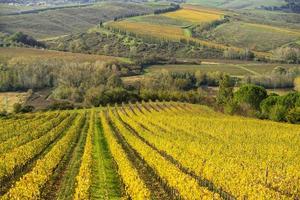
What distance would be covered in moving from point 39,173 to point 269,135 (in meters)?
35.2

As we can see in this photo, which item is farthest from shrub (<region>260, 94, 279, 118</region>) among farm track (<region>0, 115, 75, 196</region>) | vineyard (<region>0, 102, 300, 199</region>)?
farm track (<region>0, 115, 75, 196</region>)

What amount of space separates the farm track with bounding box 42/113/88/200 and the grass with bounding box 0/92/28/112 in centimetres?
5964

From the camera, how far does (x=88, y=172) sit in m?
38.8

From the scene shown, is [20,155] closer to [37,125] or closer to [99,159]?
[99,159]

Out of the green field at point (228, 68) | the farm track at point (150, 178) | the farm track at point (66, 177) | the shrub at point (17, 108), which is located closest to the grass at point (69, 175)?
the farm track at point (66, 177)

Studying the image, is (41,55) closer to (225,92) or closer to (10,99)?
(10,99)

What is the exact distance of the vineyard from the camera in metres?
34.7

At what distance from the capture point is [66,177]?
40844 mm

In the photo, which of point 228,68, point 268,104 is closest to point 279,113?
point 268,104

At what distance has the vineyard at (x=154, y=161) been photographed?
34688 millimetres

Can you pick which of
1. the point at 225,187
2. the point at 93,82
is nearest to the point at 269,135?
the point at 225,187

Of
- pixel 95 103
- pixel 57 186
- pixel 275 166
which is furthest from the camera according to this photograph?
pixel 95 103

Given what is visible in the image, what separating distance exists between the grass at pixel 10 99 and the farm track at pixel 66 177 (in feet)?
196

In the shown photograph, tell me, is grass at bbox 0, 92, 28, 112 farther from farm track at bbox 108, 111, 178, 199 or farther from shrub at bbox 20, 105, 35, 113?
farm track at bbox 108, 111, 178, 199
